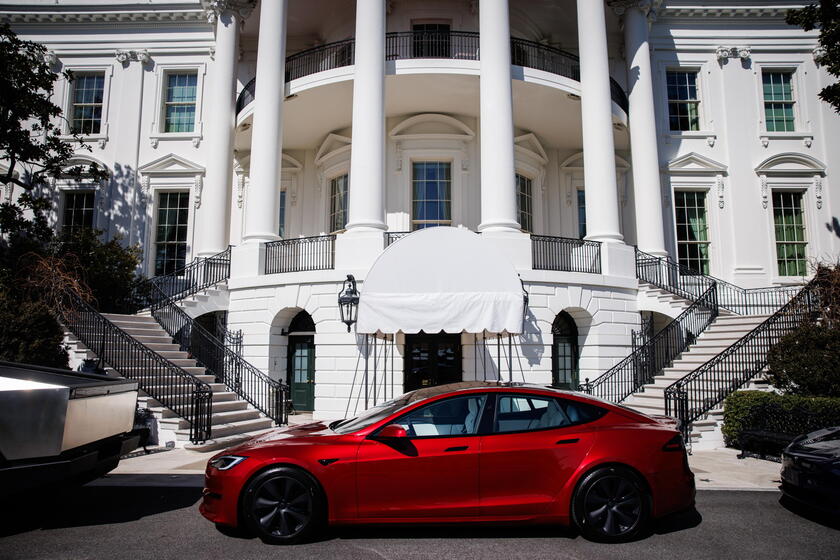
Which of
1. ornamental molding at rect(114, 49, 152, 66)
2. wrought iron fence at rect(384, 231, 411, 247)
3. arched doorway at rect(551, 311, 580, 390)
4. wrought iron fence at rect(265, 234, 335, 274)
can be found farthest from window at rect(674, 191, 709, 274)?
ornamental molding at rect(114, 49, 152, 66)

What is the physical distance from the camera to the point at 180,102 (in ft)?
70.0

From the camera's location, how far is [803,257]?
66.8 feet

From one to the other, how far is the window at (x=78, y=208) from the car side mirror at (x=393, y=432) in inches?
795

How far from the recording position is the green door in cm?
1570

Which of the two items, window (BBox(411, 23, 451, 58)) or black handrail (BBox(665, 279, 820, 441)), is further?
window (BBox(411, 23, 451, 58))

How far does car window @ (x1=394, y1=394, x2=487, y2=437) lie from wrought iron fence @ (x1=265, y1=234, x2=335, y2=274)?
10.3m

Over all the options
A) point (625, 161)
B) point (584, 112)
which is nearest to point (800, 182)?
point (625, 161)

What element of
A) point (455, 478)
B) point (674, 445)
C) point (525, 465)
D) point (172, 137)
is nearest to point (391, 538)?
point (455, 478)

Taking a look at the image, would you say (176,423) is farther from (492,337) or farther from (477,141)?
(477,141)

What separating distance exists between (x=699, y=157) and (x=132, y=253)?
20.5 m

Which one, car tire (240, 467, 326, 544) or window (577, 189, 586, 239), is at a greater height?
window (577, 189, 586, 239)

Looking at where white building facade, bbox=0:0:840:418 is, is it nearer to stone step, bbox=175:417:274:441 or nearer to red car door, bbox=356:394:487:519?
stone step, bbox=175:417:274:441

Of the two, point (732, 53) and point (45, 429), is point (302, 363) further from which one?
point (732, 53)

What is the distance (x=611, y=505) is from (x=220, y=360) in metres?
12.3
